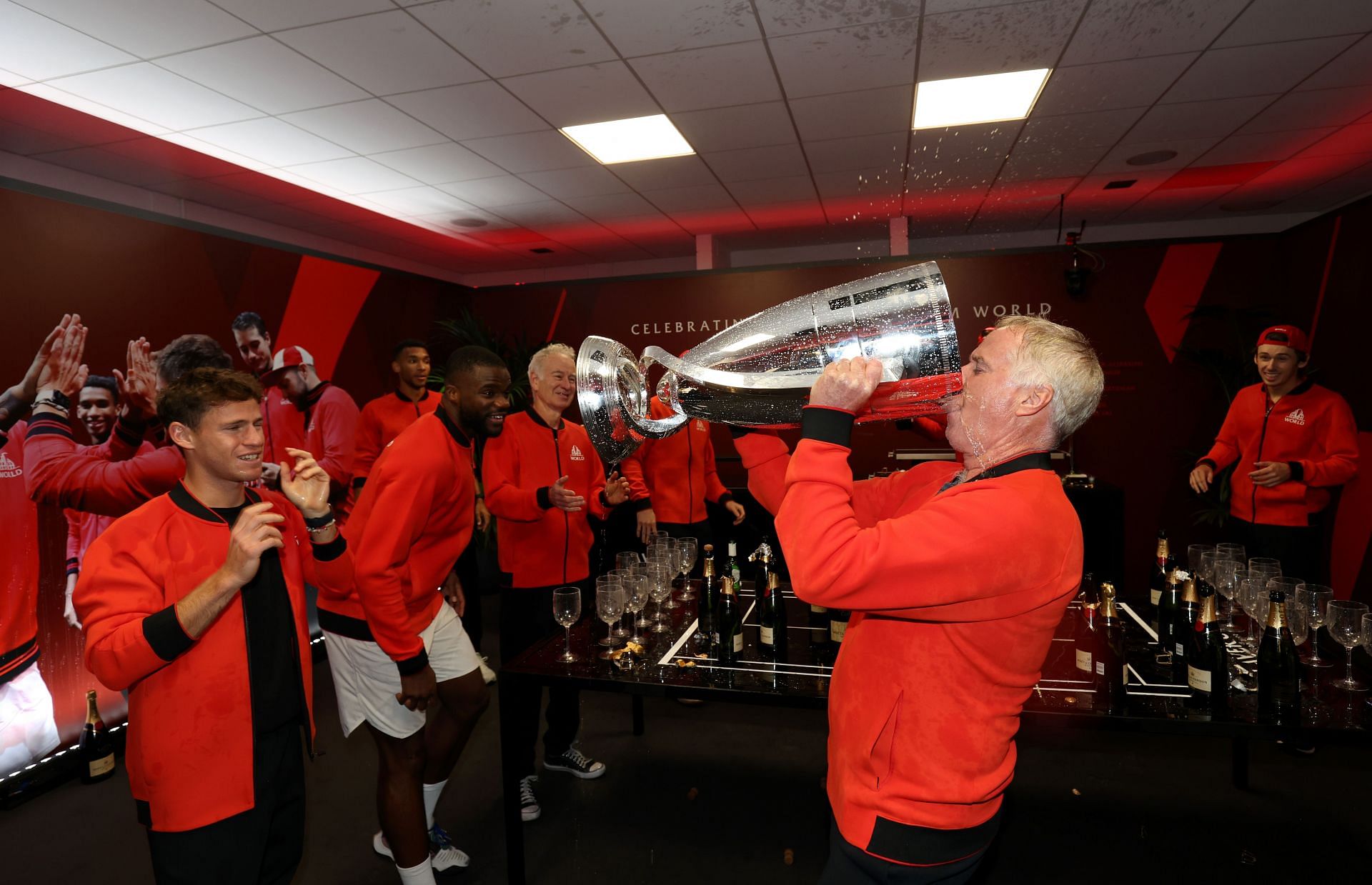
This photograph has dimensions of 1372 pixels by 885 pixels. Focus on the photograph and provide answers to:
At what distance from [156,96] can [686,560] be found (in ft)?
12.8

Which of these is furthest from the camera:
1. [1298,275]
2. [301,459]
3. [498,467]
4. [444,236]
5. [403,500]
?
[444,236]

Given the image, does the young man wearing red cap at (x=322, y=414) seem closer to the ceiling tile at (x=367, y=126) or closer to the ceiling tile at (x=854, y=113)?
Result: the ceiling tile at (x=367, y=126)

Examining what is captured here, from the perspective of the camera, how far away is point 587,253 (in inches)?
333

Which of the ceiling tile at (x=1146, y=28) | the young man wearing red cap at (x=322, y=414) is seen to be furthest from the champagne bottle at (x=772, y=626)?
the young man wearing red cap at (x=322, y=414)

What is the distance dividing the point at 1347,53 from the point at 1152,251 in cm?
239

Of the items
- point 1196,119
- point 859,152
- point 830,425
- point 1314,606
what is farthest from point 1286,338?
point 830,425

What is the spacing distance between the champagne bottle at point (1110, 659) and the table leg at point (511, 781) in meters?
1.64

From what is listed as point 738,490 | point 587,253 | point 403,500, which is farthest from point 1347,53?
point 587,253

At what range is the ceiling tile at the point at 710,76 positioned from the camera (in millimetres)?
3537

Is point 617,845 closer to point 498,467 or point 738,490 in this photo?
point 498,467

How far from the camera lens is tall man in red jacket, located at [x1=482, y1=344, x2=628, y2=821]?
A: 9.71 feet

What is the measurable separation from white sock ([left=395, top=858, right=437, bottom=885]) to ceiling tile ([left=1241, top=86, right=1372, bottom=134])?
577 cm

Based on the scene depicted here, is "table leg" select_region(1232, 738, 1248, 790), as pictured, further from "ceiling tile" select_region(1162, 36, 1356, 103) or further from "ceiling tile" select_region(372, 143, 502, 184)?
"ceiling tile" select_region(372, 143, 502, 184)

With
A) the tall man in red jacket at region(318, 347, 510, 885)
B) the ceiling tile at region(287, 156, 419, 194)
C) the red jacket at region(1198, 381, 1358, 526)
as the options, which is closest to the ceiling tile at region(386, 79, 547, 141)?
the ceiling tile at region(287, 156, 419, 194)
